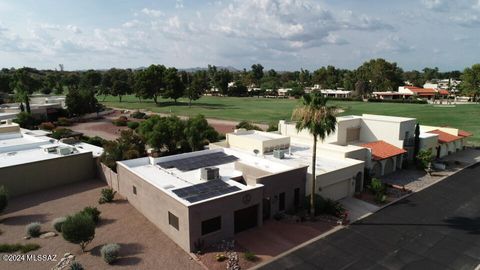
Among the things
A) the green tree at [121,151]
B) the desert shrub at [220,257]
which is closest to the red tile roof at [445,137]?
the desert shrub at [220,257]

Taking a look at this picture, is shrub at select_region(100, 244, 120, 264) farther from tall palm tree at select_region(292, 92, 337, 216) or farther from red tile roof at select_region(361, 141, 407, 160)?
red tile roof at select_region(361, 141, 407, 160)

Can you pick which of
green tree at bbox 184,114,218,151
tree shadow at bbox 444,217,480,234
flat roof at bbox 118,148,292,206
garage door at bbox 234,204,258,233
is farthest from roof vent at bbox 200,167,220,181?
tree shadow at bbox 444,217,480,234

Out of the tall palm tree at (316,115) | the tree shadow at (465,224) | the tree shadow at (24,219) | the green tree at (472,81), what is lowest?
the tree shadow at (465,224)

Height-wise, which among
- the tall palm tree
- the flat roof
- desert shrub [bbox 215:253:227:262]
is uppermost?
the tall palm tree

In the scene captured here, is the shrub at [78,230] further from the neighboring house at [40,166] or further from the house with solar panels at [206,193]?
the neighboring house at [40,166]

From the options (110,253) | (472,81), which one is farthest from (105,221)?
(472,81)

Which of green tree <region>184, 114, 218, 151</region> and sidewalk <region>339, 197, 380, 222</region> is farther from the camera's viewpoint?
green tree <region>184, 114, 218, 151</region>

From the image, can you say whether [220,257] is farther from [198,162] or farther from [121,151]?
[121,151]
